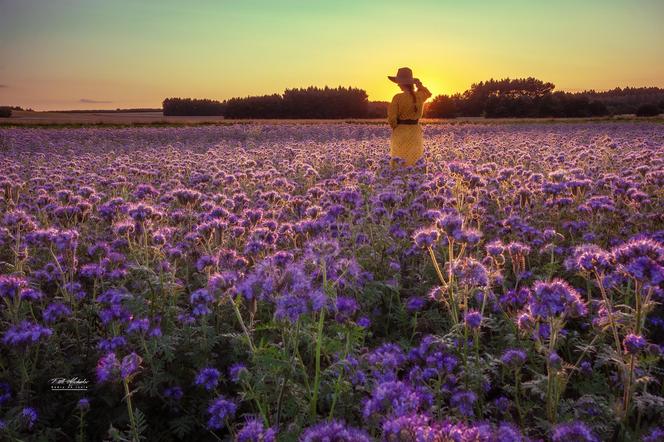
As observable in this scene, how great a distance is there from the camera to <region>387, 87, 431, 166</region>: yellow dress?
13594 mm

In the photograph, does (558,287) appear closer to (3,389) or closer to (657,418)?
(657,418)

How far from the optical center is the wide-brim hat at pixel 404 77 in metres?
13.5

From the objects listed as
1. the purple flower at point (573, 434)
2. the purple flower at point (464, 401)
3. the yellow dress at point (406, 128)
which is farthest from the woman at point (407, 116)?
the purple flower at point (573, 434)

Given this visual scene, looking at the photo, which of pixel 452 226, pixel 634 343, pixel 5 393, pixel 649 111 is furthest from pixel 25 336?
pixel 649 111

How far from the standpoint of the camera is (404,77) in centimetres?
1359

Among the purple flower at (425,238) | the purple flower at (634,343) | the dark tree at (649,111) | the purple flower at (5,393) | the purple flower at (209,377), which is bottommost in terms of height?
the purple flower at (5,393)

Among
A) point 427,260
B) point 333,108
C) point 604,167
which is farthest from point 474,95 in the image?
point 427,260

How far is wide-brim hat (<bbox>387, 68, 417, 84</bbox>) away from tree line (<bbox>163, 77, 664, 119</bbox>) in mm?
44819

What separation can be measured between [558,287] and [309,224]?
2.73 metres

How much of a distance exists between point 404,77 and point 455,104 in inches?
1959

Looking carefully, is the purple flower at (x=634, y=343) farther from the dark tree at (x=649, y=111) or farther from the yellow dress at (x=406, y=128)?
the dark tree at (x=649, y=111)

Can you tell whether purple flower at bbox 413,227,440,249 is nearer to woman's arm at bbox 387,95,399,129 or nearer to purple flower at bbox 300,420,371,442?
purple flower at bbox 300,420,371,442

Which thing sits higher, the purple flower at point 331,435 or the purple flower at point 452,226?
the purple flower at point 452,226

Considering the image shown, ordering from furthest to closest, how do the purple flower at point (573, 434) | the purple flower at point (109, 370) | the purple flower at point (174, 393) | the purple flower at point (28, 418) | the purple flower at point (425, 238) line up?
the purple flower at point (425, 238) → the purple flower at point (174, 393) → the purple flower at point (28, 418) → the purple flower at point (109, 370) → the purple flower at point (573, 434)
